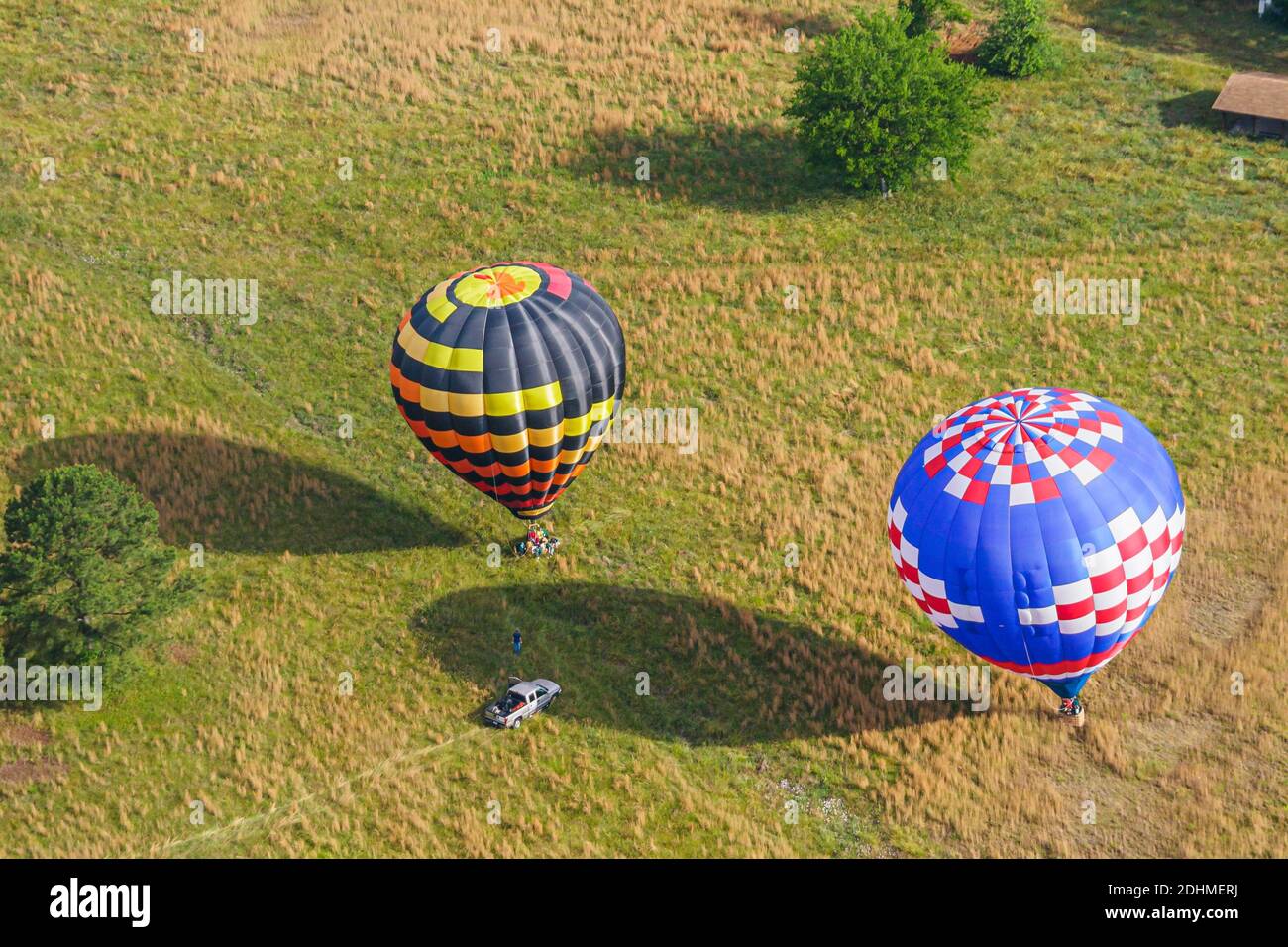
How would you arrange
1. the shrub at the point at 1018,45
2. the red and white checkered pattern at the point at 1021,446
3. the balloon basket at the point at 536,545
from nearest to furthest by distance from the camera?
the red and white checkered pattern at the point at 1021,446 → the balloon basket at the point at 536,545 → the shrub at the point at 1018,45

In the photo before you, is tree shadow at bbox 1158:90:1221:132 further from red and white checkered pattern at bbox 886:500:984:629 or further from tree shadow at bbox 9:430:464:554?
tree shadow at bbox 9:430:464:554

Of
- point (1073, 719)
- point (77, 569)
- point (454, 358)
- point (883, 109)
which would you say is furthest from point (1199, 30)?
point (77, 569)

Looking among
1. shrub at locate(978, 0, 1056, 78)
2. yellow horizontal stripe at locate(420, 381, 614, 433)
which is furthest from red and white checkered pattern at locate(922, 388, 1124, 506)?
shrub at locate(978, 0, 1056, 78)

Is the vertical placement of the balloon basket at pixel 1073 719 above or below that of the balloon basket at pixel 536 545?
below

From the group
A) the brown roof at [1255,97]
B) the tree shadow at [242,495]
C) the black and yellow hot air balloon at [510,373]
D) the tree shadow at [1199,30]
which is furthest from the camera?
the tree shadow at [1199,30]

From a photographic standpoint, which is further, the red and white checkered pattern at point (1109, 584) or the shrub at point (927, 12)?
the shrub at point (927, 12)

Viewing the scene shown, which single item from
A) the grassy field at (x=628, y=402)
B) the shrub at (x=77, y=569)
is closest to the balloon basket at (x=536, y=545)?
the grassy field at (x=628, y=402)

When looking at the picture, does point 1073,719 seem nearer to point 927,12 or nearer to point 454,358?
point 454,358

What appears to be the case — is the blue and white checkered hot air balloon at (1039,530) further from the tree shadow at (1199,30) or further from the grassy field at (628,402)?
the tree shadow at (1199,30)
